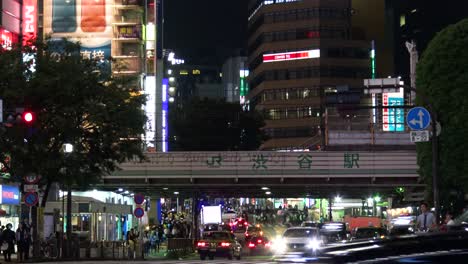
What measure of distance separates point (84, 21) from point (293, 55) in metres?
45.7

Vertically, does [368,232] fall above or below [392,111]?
below

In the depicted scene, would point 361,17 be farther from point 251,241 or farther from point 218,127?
point 251,241

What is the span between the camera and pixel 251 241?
158ft

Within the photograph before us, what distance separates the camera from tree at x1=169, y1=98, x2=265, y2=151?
80.6 metres

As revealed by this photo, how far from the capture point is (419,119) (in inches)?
1019

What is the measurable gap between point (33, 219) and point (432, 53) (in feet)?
63.3

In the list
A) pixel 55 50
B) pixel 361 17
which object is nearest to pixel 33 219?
pixel 55 50

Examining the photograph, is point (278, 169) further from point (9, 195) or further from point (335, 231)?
point (9, 195)

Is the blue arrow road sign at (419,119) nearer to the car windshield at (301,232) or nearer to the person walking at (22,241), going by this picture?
the car windshield at (301,232)

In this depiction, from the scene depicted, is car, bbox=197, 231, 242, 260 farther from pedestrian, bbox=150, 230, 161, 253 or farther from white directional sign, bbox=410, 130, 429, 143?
white directional sign, bbox=410, 130, 429, 143

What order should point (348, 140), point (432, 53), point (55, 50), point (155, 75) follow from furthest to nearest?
point (155, 75) → point (348, 140) → point (55, 50) → point (432, 53)

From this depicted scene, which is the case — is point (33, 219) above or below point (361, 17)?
below

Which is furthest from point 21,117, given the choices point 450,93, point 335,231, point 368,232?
point 335,231

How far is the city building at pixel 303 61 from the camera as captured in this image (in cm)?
11050
